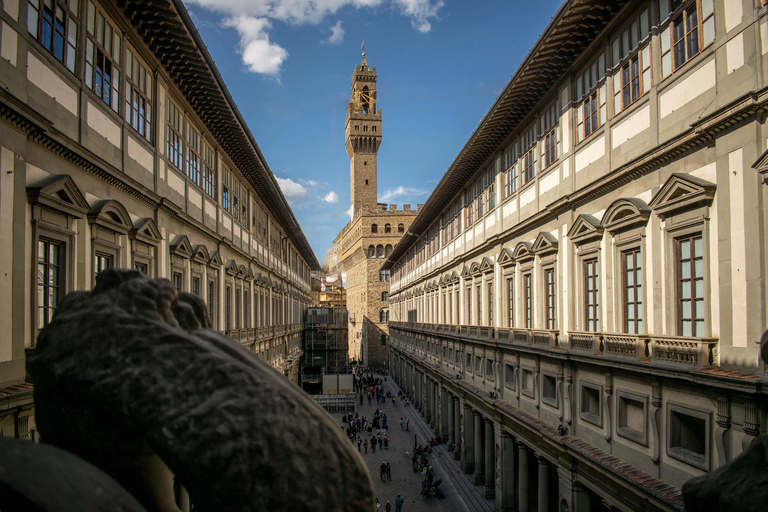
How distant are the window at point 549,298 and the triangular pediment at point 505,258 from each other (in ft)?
10.1

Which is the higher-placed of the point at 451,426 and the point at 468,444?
the point at 468,444

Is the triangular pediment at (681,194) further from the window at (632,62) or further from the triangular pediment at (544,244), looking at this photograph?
the triangular pediment at (544,244)

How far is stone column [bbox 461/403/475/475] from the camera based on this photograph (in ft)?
95.2

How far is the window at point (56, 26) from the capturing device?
31.2ft

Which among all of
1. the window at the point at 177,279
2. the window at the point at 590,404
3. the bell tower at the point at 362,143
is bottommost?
the window at the point at 590,404

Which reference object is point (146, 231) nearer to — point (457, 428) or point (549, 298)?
point (549, 298)

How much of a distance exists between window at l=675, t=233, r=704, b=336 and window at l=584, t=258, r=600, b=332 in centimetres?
390

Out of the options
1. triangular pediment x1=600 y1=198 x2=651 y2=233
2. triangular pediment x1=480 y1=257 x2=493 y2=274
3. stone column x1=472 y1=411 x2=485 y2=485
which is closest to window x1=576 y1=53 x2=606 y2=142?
triangular pediment x1=600 y1=198 x2=651 y2=233

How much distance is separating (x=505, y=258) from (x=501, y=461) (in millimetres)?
8542

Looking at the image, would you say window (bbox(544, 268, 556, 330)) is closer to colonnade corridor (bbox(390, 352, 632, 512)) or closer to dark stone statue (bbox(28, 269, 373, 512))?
colonnade corridor (bbox(390, 352, 632, 512))

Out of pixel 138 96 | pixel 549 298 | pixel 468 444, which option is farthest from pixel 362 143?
pixel 138 96

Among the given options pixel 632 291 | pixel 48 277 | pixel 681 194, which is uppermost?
pixel 681 194

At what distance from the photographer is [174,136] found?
17453 mm

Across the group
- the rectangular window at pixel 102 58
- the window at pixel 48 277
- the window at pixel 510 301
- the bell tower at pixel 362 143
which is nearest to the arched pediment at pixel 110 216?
the window at pixel 48 277
